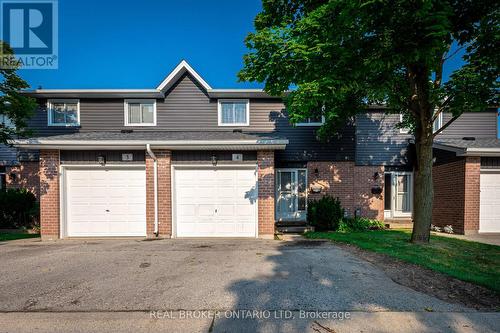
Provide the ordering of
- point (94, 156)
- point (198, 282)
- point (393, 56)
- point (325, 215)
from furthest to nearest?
1. point (325, 215)
2. point (94, 156)
3. point (393, 56)
4. point (198, 282)

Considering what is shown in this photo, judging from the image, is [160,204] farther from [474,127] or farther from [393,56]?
[474,127]

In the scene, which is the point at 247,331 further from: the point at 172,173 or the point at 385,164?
the point at 385,164

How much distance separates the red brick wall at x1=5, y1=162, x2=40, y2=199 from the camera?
10883 millimetres

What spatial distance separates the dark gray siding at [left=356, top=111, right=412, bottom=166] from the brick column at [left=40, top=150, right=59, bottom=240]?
12.7 m

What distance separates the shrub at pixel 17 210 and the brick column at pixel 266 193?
9969 millimetres

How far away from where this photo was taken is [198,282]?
4285 millimetres

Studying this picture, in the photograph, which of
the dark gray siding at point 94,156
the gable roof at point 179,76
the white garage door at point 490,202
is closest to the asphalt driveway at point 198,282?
the dark gray siding at point 94,156

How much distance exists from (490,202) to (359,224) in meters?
5.25

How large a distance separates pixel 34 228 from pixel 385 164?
16.7 meters

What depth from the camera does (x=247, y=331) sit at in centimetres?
288

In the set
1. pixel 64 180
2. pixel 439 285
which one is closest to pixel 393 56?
pixel 439 285

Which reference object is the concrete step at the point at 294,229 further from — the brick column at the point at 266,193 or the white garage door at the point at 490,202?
the white garage door at the point at 490,202

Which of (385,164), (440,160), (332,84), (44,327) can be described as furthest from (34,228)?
(440,160)

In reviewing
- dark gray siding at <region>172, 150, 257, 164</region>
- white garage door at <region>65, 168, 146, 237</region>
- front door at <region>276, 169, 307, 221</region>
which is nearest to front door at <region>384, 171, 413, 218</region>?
front door at <region>276, 169, 307, 221</region>
